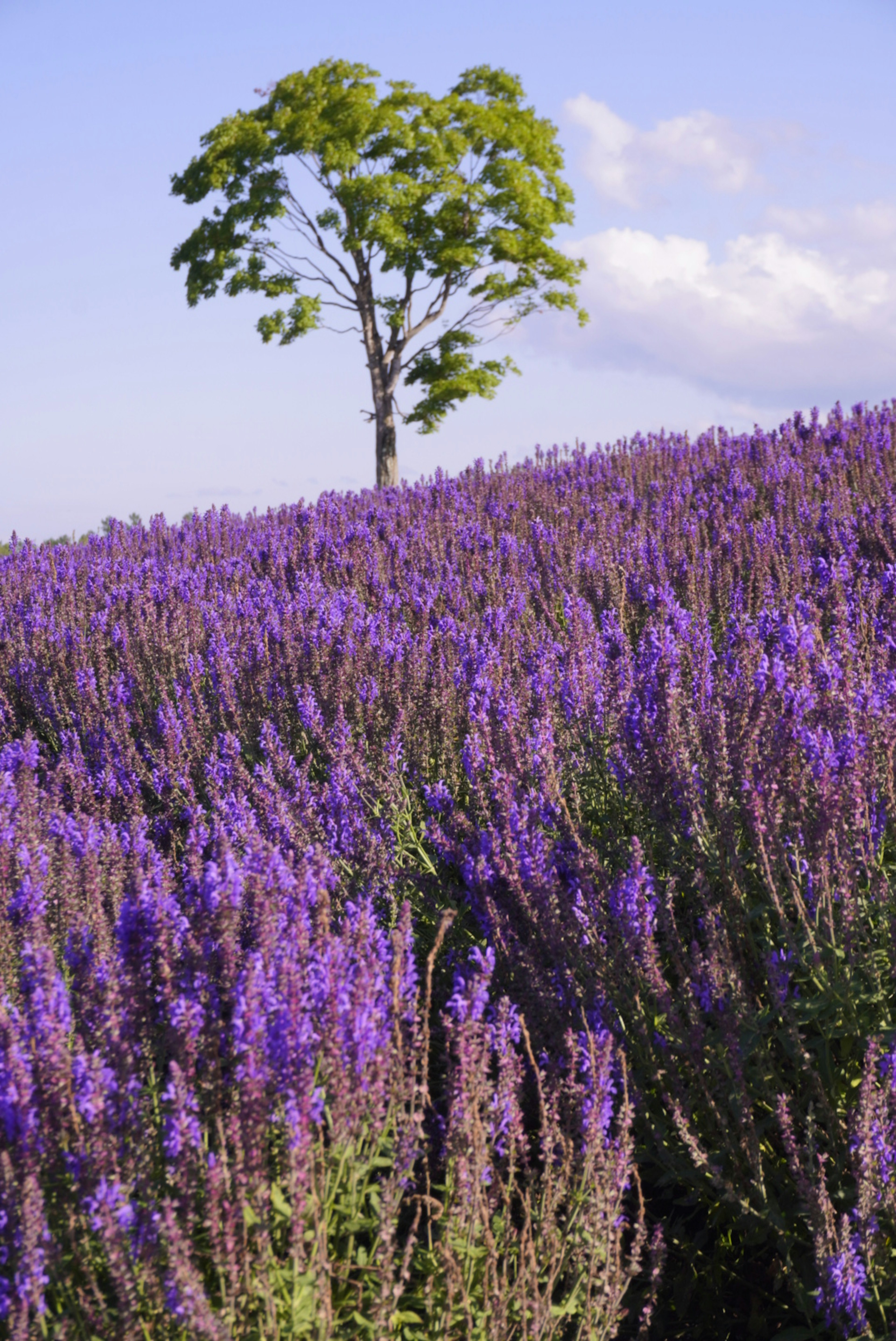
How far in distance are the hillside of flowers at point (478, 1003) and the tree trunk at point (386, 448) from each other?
1871 cm

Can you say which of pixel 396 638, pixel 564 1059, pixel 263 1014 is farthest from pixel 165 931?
pixel 396 638

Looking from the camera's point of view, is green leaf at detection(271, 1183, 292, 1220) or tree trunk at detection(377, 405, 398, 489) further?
tree trunk at detection(377, 405, 398, 489)

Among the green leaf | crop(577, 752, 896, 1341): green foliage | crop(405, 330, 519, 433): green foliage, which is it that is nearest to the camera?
the green leaf

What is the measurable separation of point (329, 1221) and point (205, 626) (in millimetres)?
5370

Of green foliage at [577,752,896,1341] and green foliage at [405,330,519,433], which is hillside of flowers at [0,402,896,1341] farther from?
green foliage at [405,330,519,433]

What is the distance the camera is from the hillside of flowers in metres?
1.77

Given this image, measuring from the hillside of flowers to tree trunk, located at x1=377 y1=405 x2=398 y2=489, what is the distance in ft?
61.4

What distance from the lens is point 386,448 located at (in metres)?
23.4

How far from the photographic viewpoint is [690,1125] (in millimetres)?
2447

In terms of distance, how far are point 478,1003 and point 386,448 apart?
22.3 metres

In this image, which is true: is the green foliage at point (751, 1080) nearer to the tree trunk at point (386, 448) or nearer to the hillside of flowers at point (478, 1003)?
the hillside of flowers at point (478, 1003)

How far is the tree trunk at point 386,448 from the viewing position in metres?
23.3

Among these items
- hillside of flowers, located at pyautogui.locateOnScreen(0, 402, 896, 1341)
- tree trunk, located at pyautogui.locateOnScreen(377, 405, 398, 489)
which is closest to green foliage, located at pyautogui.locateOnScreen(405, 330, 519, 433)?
tree trunk, located at pyautogui.locateOnScreen(377, 405, 398, 489)

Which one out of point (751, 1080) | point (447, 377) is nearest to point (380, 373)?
point (447, 377)
